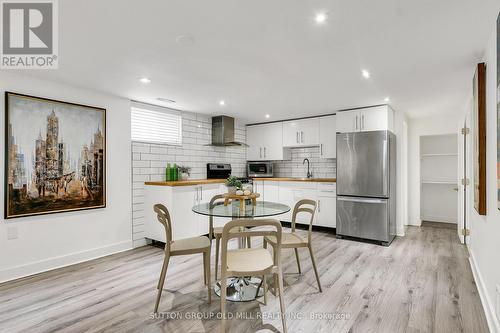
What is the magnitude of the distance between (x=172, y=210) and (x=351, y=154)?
120 inches

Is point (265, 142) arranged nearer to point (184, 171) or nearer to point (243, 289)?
point (184, 171)

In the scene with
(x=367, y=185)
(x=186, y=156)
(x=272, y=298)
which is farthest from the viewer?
(x=186, y=156)

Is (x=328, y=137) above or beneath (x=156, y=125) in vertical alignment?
beneath

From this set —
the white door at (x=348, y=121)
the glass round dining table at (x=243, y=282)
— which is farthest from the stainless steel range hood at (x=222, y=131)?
the glass round dining table at (x=243, y=282)

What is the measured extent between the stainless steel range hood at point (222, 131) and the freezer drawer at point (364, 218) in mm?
2357

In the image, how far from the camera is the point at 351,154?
450cm

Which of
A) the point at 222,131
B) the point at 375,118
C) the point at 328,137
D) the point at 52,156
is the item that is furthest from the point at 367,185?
the point at 52,156

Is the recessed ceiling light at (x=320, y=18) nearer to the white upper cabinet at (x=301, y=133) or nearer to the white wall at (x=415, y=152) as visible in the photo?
the white upper cabinet at (x=301, y=133)

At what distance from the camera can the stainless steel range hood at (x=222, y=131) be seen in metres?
5.38

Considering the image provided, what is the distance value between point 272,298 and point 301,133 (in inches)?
148

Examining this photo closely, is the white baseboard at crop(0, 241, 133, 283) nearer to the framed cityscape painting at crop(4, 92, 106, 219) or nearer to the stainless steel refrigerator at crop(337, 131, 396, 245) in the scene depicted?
the framed cityscape painting at crop(4, 92, 106, 219)

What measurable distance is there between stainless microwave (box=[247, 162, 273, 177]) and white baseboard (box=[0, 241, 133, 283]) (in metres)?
3.07

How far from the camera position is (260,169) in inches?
243

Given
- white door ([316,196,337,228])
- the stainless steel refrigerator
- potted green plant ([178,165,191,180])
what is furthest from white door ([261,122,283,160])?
potted green plant ([178,165,191,180])
